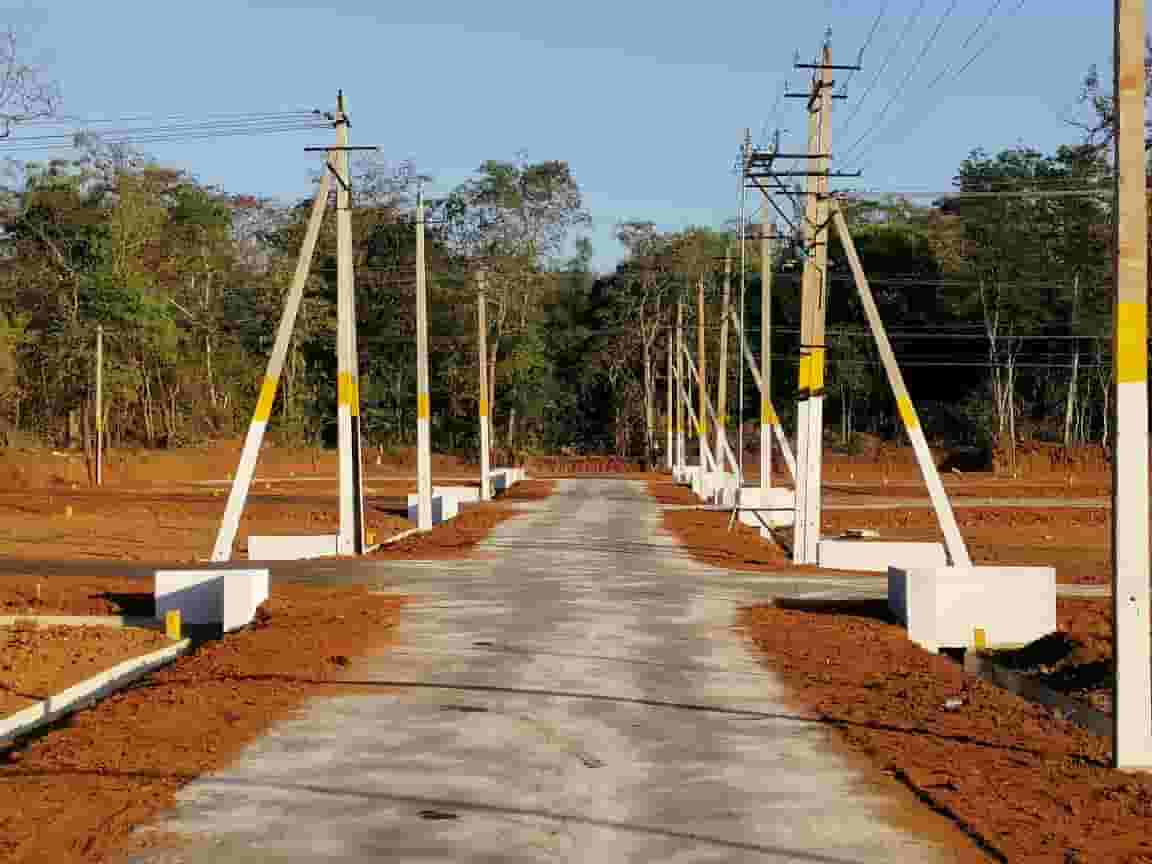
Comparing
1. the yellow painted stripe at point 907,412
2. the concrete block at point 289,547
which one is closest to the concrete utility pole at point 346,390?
the concrete block at point 289,547

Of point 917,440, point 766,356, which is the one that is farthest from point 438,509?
point 917,440

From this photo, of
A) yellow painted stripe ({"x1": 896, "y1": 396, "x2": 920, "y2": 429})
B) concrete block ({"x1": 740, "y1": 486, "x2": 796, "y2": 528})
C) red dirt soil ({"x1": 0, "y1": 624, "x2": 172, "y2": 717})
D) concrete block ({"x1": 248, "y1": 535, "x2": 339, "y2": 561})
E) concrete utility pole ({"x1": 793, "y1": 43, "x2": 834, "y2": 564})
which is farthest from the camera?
concrete block ({"x1": 740, "y1": 486, "x2": 796, "y2": 528})

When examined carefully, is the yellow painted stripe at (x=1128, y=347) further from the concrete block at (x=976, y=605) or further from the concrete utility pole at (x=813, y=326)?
the concrete utility pole at (x=813, y=326)

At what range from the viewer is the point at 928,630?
2380 cm

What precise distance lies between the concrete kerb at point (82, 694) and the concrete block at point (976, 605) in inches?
380

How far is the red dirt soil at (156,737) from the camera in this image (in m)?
10.5

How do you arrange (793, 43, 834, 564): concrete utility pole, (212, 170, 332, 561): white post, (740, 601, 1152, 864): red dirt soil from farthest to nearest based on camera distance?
1. (793, 43, 834, 564): concrete utility pole
2. (212, 170, 332, 561): white post
3. (740, 601, 1152, 864): red dirt soil

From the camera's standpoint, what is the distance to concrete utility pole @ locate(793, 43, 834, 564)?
114 feet

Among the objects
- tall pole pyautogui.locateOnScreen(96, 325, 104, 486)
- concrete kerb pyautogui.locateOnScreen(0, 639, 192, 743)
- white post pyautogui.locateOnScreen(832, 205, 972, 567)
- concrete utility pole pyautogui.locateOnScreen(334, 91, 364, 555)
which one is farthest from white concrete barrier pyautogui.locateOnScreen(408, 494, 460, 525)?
concrete kerb pyautogui.locateOnScreen(0, 639, 192, 743)

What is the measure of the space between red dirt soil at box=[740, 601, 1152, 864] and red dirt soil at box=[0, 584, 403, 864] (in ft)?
15.9

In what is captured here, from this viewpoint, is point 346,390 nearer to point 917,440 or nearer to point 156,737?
point 917,440

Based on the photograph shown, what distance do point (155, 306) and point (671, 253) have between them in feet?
128

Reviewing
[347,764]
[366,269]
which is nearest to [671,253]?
[366,269]

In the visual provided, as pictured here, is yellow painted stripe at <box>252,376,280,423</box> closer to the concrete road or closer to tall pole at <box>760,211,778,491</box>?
the concrete road
